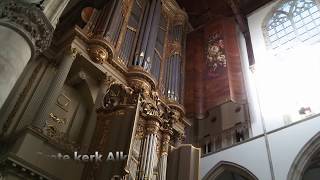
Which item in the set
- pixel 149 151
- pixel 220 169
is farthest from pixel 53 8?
pixel 220 169

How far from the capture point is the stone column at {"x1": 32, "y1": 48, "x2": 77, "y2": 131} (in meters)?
6.41

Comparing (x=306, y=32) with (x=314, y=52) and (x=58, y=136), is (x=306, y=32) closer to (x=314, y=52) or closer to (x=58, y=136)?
(x=314, y=52)

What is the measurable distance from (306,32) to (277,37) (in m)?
1.12

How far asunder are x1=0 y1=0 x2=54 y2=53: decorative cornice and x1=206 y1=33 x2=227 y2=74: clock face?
9.43 metres

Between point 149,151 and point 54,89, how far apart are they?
2.44 meters

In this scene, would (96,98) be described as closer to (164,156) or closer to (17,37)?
(164,156)

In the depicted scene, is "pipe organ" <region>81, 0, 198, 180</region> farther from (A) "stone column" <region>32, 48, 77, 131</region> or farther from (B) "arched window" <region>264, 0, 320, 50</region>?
(B) "arched window" <region>264, 0, 320, 50</region>

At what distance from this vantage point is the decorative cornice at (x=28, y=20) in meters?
3.35

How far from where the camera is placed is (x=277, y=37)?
12797 millimetres

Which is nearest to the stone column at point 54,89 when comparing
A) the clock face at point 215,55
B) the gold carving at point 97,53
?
the gold carving at point 97,53

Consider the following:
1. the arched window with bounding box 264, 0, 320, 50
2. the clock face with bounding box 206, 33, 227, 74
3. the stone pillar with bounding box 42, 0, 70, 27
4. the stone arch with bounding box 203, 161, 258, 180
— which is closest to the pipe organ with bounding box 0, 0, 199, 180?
the stone pillar with bounding box 42, 0, 70, 27

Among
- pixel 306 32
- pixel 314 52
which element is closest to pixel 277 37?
pixel 306 32

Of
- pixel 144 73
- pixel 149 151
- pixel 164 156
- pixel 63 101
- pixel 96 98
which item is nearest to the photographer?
pixel 149 151

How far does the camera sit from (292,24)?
41.9ft
